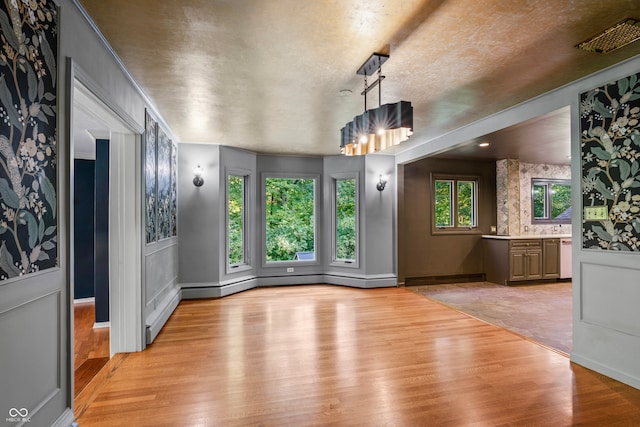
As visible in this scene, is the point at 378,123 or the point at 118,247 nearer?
the point at 378,123

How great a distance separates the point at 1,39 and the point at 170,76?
5.13 ft

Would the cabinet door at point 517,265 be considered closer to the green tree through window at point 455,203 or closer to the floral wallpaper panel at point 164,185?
the green tree through window at point 455,203

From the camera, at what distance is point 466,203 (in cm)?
689

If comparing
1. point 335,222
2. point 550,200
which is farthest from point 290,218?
point 550,200

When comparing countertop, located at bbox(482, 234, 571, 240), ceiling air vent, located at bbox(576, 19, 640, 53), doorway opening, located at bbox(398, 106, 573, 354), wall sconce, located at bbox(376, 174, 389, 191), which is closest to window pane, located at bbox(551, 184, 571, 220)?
doorway opening, located at bbox(398, 106, 573, 354)

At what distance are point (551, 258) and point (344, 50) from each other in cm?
643

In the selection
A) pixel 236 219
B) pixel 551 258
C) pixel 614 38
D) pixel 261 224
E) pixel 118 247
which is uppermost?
pixel 614 38

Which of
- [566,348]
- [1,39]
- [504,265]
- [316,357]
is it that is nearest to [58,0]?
[1,39]

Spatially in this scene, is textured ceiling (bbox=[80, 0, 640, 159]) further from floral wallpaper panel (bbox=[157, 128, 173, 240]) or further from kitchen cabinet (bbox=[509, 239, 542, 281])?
kitchen cabinet (bbox=[509, 239, 542, 281])

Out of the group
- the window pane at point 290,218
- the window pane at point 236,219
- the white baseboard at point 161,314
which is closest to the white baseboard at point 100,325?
the white baseboard at point 161,314

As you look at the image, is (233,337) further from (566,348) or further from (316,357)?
(566,348)

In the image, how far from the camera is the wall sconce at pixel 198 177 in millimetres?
5244

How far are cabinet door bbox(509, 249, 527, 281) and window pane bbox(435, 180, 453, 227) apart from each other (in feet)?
4.21

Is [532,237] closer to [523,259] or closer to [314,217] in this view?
[523,259]
